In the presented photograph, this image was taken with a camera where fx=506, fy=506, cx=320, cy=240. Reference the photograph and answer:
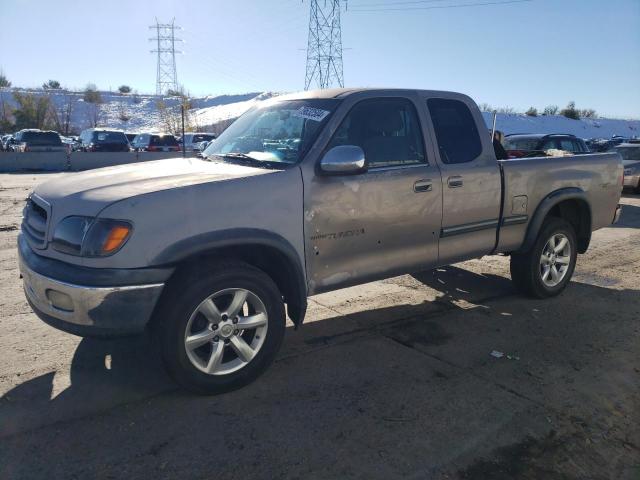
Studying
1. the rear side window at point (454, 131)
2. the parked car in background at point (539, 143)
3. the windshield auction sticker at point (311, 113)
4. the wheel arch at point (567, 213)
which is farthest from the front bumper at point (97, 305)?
the parked car in background at point (539, 143)

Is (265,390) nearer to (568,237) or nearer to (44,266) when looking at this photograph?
(44,266)

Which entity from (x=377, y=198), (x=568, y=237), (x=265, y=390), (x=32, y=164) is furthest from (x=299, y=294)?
(x=32, y=164)

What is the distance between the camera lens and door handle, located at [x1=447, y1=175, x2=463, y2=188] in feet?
14.3

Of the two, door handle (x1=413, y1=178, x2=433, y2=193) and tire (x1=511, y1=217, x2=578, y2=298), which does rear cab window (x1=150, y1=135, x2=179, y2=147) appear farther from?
door handle (x1=413, y1=178, x2=433, y2=193)

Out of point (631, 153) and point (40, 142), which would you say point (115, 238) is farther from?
point (40, 142)

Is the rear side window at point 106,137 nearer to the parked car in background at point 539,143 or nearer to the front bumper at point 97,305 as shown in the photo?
the parked car in background at point 539,143

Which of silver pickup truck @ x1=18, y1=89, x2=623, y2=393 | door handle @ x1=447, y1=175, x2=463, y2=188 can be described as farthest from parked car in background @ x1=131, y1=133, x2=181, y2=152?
door handle @ x1=447, y1=175, x2=463, y2=188

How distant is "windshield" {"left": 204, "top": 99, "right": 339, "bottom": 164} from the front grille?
1.40 m

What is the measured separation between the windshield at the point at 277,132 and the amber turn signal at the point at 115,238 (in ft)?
4.01

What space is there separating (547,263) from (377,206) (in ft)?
8.62

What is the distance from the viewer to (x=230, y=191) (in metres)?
3.22

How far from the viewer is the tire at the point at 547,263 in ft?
17.4

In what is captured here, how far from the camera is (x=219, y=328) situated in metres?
3.29

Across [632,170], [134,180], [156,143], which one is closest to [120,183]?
[134,180]
